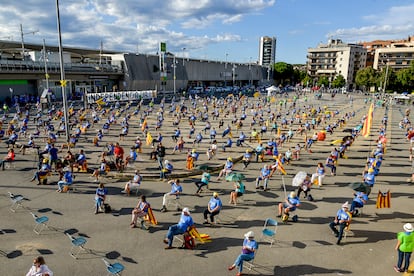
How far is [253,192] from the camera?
44.9ft

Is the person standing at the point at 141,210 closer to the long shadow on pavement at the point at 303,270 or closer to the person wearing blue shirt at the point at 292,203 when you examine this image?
the long shadow on pavement at the point at 303,270

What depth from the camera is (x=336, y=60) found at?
12181 cm

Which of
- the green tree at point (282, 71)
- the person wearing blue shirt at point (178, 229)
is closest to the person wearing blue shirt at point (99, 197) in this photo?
the person wearing blue shirt at point (178, 229)

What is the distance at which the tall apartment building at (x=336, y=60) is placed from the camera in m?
118

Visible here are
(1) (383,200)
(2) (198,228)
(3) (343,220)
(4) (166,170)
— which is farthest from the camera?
(4) (166,170)

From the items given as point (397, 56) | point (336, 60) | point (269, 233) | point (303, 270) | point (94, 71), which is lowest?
point (303, 270)

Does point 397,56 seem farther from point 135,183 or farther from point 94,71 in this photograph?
point 135,183

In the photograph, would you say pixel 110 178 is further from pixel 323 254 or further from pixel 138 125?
pixel 138 125

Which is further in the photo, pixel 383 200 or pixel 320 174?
pixel 320 174

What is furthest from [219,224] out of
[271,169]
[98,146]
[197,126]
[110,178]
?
[197,126]

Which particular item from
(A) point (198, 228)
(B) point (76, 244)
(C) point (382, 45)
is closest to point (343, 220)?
(A) point (198, 228)

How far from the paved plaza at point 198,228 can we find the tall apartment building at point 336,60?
115 metres

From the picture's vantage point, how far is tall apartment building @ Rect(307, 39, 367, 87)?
118 metres

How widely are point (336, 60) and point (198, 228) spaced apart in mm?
128756
